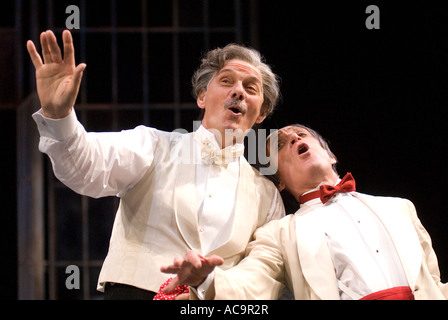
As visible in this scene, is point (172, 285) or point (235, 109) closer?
point (172, 285)

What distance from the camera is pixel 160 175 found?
2.46m

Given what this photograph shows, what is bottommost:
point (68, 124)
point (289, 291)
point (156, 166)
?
point (289, 291)

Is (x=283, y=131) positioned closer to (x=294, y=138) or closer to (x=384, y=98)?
(x=294, y=138)

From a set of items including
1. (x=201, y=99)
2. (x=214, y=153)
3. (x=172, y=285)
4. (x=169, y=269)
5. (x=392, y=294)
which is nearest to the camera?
(x=169, y=269)

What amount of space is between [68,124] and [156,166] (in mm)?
437

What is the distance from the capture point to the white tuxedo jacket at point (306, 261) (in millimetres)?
2262

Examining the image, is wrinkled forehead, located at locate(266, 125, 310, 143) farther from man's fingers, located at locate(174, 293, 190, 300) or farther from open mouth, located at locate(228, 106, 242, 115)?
man's fingers, located at locate(174, 293, 190, 300)

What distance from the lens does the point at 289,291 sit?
97.7 inches

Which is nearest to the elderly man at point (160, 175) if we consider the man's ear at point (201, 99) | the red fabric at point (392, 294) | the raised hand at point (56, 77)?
the raised hand at point (56, 77)

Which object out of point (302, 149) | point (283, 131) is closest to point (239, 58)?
point (283, 131)

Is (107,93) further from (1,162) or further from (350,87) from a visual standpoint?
(350,87)

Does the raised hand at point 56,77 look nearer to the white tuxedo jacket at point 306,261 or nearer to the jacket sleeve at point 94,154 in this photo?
the jacket sleeve at point 94,154

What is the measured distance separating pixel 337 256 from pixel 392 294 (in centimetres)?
22

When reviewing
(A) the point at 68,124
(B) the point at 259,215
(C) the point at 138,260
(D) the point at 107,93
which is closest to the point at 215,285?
(C) the point at 138,260
